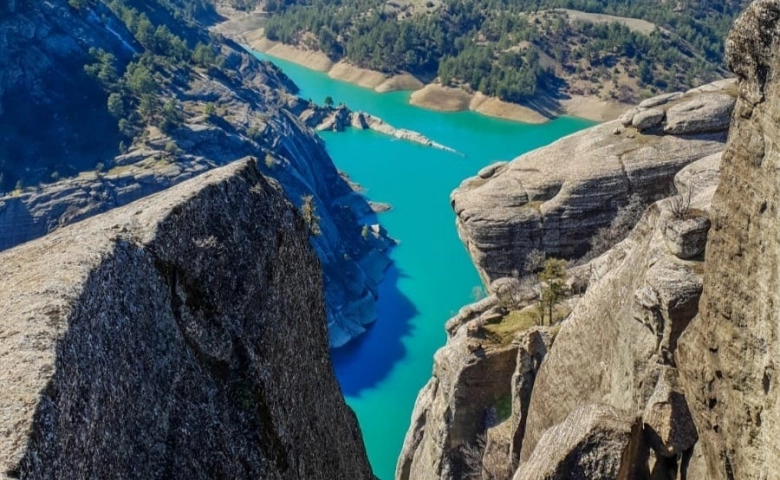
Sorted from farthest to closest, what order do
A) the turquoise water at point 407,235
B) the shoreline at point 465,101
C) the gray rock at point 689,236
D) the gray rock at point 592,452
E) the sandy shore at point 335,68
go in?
1. the sandy shore at point 335,68
2. the shoreline at point 465,101
3. the turquoise water at point 407,235
4. the gray rock at point 689,236
5. the gray rock at point 592,452

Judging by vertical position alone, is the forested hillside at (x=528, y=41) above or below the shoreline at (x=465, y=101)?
above

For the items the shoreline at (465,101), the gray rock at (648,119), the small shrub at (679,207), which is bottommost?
the shoreline at (465,101)

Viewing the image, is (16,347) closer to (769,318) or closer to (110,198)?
(769,318)

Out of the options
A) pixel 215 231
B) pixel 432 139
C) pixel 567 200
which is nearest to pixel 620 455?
pixel 215 231

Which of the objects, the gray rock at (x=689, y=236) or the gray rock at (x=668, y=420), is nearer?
the gray rock at (x=668, y=420)

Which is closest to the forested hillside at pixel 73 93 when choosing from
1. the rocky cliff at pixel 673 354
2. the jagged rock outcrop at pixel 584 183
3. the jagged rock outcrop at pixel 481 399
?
the jagged rock outcrop at pixel 584 183

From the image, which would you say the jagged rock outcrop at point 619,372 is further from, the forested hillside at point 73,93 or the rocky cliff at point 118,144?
the forested hillside at point 73,93
